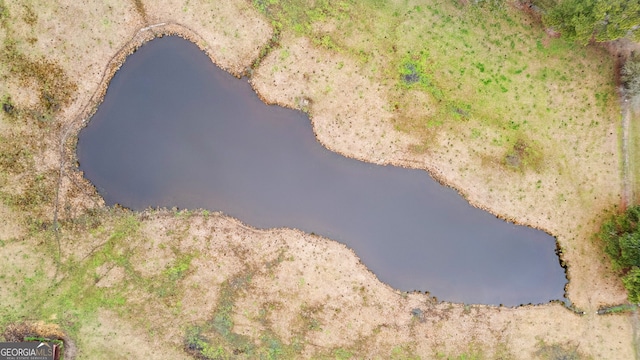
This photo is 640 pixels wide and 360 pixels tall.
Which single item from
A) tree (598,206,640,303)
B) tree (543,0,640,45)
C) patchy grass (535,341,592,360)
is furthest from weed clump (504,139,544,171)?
patchy grass (535,341,592,360)

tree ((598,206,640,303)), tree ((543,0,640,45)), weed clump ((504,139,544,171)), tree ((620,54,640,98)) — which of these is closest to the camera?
tree ((543,0,640,45))

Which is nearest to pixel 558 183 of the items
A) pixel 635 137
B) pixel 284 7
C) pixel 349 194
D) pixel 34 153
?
pixel 635 137

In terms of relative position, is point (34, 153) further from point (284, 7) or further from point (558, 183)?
point (558, 183)

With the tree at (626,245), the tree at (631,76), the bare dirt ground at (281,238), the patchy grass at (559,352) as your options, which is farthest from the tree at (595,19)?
the patchy grass at (559,352)

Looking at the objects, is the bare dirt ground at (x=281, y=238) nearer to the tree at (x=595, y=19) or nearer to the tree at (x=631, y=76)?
the tree at (x=631, y=76)

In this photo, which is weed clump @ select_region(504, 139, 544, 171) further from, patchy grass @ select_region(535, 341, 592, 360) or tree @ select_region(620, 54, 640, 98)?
patchy grass @ select_region(535, 341, 592, 360)

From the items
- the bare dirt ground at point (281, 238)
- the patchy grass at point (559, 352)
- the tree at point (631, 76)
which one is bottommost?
the patchy grass at point (559, 352)
